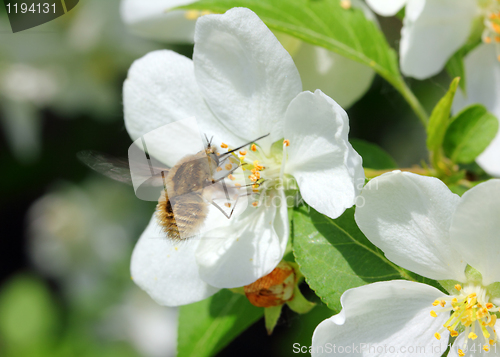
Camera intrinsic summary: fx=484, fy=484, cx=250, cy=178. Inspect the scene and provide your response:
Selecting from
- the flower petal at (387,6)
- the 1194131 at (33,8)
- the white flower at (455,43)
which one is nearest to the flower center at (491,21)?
the white flower at (455,43)

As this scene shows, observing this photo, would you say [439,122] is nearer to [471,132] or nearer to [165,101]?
[471,132]

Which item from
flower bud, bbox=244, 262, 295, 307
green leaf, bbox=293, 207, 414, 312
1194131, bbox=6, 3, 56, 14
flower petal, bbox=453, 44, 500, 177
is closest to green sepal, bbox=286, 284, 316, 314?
flower bud, bbox=244, 262, 295, 307

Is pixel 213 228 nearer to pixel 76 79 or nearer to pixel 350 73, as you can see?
pixel 350 73

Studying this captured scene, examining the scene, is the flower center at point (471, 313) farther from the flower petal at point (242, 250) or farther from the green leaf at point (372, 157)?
the green leaf at point (372, 157)

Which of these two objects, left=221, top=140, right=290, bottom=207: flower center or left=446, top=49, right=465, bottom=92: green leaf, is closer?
→ left=221, top=140, right=290, bottom=207: flower center

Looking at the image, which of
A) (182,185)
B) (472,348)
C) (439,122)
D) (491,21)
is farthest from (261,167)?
(491,21)

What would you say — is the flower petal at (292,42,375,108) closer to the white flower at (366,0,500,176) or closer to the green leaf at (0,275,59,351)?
the white flower at (366,0,500,176)

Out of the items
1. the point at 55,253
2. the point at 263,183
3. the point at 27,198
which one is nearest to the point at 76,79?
the point at 27,198
